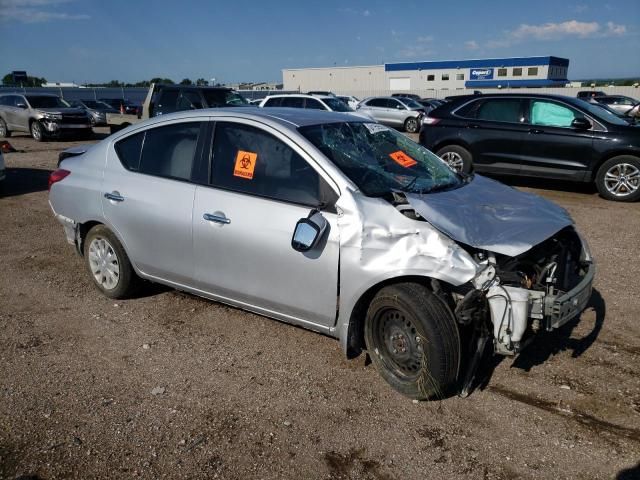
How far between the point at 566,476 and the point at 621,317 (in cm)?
227

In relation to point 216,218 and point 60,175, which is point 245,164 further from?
point 60,175

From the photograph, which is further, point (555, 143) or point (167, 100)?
point (167, 100)

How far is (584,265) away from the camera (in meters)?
3.76

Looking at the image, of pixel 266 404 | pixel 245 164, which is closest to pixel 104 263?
pixel 245 164

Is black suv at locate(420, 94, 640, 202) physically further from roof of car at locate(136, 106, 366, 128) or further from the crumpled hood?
roof of car at locate(136, 106, 366, 128)

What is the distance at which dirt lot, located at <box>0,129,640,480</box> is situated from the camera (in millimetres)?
2898

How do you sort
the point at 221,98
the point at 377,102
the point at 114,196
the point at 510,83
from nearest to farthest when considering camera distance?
the point at 114,196, the point at 221,98, the point at 377,102, the point at 510,83

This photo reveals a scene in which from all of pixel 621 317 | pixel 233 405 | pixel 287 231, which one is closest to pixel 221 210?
pixel 287 231

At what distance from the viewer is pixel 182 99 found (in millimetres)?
14406

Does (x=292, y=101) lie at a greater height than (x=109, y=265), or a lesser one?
greater

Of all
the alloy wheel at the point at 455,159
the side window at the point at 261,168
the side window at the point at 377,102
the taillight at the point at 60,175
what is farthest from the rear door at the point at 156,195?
the side window at the point at 377,102

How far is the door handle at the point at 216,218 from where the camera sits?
3.86 meters

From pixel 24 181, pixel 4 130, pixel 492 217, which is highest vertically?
pixel 492 217

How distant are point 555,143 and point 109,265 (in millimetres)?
7530
